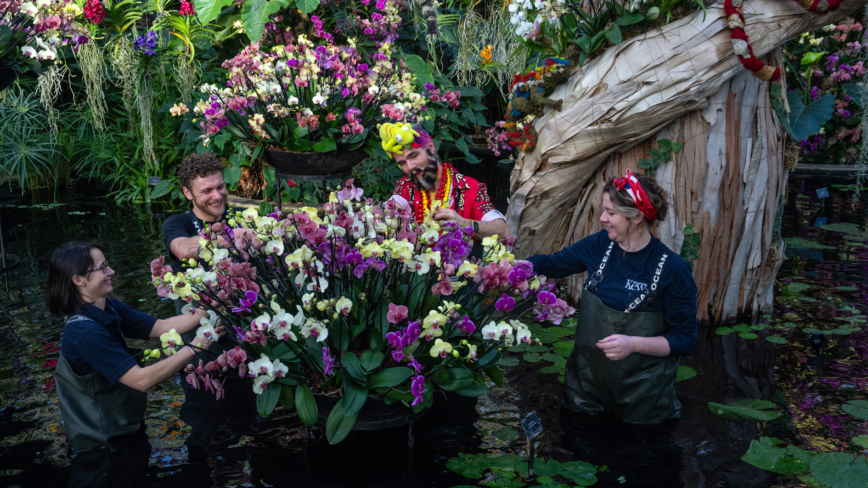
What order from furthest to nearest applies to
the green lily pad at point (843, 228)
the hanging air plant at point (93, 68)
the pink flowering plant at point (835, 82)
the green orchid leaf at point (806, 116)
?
the pink flowering plant at point (835, 82) → the hanging air plant at point (93, 68) → the green lily pad at point (843, 228) → the green orchid leaf at point (806, 116)

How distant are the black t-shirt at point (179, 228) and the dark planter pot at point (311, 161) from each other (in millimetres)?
684

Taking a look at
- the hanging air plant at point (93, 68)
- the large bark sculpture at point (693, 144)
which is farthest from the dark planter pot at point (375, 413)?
the hanging air plant at point (93, 68)

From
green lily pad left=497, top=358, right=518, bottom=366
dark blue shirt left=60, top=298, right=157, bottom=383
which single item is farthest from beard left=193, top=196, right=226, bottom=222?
green lily pad left=497, top=358, right=518, bottom=366

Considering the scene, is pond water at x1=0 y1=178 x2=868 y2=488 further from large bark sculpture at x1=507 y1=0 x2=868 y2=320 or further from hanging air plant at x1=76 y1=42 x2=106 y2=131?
hanging air plant at x1=76 y1=42 x2=106 y2=131

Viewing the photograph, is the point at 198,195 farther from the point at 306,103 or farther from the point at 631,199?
the point at 631,199

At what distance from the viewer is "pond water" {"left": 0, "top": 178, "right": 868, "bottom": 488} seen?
2.14 m

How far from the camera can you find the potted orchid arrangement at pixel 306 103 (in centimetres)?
315

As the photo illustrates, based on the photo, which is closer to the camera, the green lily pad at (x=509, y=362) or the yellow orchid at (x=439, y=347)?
the yellow orchid at (x=439, y=347)

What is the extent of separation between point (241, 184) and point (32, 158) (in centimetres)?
234

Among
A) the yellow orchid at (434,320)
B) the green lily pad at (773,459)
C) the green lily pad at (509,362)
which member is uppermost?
the yellow orchid at (434,320)

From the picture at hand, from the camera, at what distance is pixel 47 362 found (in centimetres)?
302

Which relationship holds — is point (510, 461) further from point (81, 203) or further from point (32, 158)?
point (32, 158)

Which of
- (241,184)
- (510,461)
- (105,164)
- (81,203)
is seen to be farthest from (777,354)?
(105,164)

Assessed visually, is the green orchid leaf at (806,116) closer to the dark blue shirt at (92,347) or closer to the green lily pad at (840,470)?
the green lily pad at (840,470)
